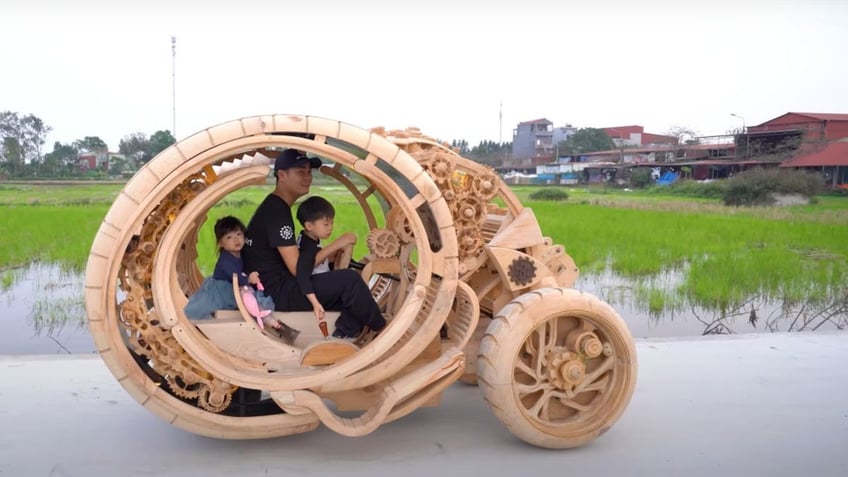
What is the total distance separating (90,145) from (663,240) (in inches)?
447

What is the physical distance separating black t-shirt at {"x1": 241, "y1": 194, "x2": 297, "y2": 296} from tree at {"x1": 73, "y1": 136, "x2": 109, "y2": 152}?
12.6m

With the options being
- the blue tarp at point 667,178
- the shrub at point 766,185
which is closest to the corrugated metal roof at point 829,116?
the shrub at point 766,185

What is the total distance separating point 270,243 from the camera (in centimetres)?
285

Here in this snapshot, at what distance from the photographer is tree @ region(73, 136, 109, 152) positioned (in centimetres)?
1395

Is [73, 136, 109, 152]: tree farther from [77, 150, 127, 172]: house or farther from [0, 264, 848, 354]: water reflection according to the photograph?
[0, 264, 848, 354]: water reflection

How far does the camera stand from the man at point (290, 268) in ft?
9.29

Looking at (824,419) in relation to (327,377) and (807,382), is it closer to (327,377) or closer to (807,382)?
(807,382)

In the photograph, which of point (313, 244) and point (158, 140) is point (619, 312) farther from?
point (158, 140)

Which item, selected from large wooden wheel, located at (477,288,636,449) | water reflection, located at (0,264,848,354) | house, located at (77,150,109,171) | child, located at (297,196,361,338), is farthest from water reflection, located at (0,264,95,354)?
house, located at (77,150,109,171)

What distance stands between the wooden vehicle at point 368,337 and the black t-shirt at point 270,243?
6.7 inches

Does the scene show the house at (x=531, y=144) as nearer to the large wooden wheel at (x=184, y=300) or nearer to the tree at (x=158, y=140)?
the tree at (x=158, y=140)

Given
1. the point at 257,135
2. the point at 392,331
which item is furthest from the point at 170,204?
the point at 392,331

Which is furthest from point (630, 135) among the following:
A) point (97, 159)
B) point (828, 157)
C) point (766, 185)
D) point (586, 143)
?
point (97, 159)

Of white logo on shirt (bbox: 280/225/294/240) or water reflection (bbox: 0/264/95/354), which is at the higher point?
white logo on shirt (bbox: 280/225/294/240)
